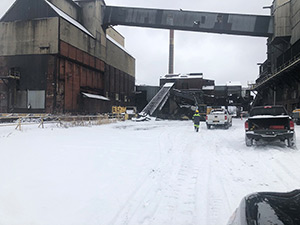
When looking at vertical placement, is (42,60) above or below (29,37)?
below

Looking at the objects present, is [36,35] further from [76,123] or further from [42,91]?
[76,123]

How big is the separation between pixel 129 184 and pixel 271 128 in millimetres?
6685

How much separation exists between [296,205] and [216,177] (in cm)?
355

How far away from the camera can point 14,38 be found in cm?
2717

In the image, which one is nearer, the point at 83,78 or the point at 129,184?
the point at 129,184

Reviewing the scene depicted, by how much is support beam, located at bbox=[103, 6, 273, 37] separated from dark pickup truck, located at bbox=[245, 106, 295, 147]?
25877 mm

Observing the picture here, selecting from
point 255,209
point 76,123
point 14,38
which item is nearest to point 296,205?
point 255,209

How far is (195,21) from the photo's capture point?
3234 cm

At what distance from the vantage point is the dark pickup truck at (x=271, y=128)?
8609 millimetres

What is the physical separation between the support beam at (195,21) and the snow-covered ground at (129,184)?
2834 centimetres

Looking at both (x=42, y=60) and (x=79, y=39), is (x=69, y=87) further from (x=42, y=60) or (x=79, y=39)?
(x=79, y=39)

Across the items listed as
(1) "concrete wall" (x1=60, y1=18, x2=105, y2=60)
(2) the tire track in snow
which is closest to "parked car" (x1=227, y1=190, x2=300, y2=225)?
(2) the tire track in snow

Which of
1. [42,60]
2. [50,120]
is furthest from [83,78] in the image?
[50,120]

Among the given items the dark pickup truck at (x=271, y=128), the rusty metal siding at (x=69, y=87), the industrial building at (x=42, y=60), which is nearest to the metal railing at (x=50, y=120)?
the industrial building at (x=42, y=60)
